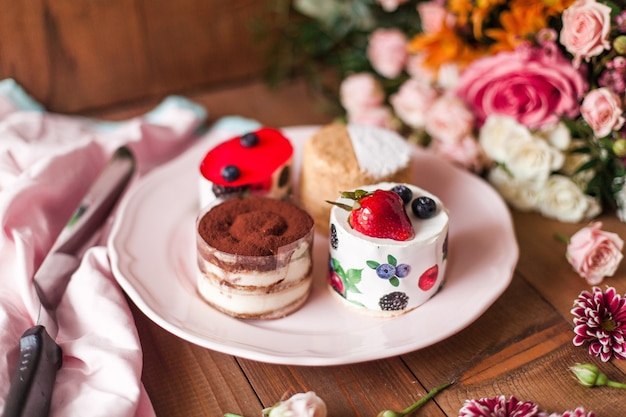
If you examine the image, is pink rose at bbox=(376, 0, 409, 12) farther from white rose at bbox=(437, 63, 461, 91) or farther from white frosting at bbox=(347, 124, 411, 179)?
white frosting at bbox=(347, 124, 411, 179)

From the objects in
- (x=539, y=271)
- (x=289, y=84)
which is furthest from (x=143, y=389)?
(x=289, y=84)

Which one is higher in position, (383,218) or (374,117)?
(383,218)

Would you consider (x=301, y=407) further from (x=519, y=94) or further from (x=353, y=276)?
(x=519, y=94)

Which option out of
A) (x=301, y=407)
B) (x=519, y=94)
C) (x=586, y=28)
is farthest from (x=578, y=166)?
(x=301, y=407)

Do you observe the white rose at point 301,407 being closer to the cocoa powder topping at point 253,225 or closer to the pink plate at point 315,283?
the pink plate at point 315,283

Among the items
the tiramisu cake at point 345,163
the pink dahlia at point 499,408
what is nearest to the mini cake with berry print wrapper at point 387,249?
the tiramisu cake at point 345,163

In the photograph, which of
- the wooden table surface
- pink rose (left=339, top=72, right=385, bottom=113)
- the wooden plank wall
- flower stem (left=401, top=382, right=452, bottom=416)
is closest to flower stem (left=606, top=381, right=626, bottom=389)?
the wooden table surface
